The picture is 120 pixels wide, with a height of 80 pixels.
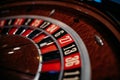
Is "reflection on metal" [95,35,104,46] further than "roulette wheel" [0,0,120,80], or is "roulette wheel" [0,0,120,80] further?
"reflection on metal" [95,35,104,46]

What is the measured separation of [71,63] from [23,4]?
1.01 m

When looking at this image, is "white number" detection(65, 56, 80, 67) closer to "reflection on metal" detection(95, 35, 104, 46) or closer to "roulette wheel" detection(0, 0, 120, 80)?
"roulette wheel" detection(0, 0, 120, 80)

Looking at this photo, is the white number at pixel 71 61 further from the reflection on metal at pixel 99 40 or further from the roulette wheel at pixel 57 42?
the reflection on metal at pixel 99 40

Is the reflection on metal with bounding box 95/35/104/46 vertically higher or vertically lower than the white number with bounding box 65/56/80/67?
higher

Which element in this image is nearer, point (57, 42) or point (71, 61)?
point (71, 61)

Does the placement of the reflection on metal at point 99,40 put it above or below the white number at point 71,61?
above

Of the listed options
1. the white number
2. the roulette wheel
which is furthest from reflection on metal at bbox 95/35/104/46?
the white number

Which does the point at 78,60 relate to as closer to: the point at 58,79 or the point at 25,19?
the point at 58,79

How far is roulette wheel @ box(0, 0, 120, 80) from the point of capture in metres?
1.40

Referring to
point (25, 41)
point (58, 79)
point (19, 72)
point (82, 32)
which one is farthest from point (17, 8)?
point (58, 79)

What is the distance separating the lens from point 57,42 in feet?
5.57

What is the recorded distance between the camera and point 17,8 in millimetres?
2250

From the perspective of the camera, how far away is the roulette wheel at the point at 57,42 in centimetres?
140

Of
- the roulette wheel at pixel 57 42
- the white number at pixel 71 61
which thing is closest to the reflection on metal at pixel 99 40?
the roulette wheel at pixel 57 42
